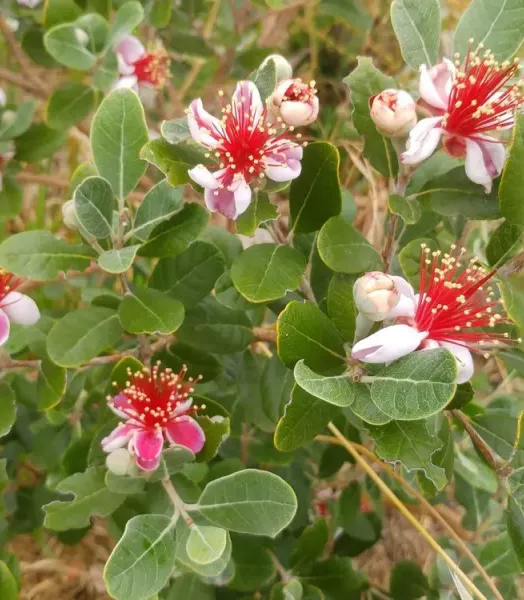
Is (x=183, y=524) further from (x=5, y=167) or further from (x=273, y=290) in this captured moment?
(x=5, y=167)

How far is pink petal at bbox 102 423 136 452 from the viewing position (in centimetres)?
83

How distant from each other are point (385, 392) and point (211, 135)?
351mm

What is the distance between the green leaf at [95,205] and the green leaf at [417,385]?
1.30 ft

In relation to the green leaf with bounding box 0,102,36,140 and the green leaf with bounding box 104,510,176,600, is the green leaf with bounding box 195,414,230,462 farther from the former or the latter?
the green leaf with bounding box 0,102,36,140

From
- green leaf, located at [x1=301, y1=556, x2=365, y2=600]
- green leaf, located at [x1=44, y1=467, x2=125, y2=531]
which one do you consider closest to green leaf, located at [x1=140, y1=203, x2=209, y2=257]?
green leaf, located at [x1=44, y1=467, x2=125, y2=531]

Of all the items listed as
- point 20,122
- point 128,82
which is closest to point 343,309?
point 128,82

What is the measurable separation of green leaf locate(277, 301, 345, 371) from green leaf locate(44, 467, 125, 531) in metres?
0.34

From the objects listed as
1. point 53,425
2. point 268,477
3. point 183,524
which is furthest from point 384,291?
point 53,425

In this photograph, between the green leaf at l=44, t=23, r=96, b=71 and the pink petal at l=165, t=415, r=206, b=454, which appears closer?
the pink petal at l=165, t=415, r=206, b=454

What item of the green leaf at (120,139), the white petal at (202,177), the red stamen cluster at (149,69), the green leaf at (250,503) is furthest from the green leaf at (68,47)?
the green leaf at (250,503)

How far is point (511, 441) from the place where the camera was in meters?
0.93

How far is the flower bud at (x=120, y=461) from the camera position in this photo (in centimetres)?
81

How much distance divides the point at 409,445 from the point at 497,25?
0.53m

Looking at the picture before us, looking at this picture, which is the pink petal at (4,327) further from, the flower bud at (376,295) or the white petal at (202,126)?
the flower bud at (376,295)
